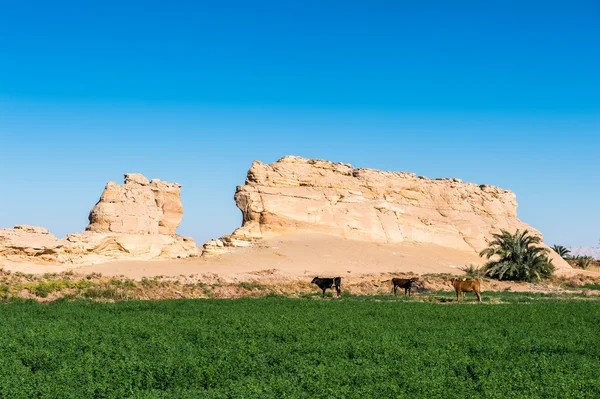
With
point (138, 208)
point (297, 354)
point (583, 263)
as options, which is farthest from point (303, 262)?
point (583, 263)

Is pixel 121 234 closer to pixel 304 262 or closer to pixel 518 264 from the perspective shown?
pixel 304 262

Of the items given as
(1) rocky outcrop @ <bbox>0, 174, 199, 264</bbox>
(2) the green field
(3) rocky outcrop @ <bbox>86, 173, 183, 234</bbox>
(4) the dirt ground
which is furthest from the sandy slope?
(2) the green field

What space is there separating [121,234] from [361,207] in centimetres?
2598

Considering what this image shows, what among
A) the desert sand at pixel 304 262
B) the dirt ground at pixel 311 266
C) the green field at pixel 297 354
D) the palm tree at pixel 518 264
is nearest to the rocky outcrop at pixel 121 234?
the desert sand at pixel 304 262

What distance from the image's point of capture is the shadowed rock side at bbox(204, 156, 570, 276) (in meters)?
57.8

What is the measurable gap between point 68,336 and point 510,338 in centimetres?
1272

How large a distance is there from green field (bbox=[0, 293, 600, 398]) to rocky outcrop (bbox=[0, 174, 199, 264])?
71.2ft

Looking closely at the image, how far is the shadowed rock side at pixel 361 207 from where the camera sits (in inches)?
2276

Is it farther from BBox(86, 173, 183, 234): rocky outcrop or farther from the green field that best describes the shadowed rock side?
the green field

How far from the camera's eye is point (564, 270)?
190 ft

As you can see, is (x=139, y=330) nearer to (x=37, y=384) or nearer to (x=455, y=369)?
(x=37, y=384)

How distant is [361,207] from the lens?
62906 millimetres

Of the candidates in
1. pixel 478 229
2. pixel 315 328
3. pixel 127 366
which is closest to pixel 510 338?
pixel 315 328

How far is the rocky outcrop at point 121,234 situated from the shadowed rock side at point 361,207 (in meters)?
5.06
